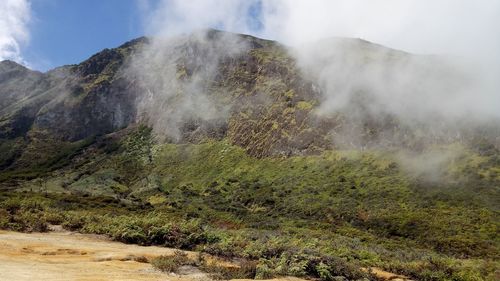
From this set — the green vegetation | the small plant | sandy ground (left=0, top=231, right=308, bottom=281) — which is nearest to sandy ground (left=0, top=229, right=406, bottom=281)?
sandy ground (left=0, top=231, right=308, bottom=281)

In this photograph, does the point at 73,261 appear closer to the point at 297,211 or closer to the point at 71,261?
the point at 71,261

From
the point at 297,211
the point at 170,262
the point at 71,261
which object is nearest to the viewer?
the point at 170,262

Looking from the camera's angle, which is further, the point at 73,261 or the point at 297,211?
the point at 297,211

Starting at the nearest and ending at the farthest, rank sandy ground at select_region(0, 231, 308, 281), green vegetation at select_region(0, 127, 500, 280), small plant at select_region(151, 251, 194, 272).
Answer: sandy ground at select_region(0, 231, 308, 281) → small plant at select_region(151, 251, 194, 272) → green vegetation at select_region(0, 127, 500, 280)

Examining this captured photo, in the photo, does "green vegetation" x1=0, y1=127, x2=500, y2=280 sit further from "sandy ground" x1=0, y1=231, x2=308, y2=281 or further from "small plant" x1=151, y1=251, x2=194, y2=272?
"sandy ground" x1=0, y1=231, x2=308, y2=281

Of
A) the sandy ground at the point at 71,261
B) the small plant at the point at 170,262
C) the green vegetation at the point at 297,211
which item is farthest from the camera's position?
the green vegetation at the point at 297,211

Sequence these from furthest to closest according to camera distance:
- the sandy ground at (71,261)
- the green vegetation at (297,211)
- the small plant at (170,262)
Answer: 1. the green vegetation at (297,211)
2. the small plant at (170,262)
3. the sandy ground at (71,261)

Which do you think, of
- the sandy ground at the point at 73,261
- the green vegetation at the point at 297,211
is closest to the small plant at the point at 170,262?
the green vegetation at the point at 297,211

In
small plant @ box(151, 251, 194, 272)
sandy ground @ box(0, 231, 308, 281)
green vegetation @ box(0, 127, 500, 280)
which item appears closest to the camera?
sandy ground @ box(0, 231, 308, 281)

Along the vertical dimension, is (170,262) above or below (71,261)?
above

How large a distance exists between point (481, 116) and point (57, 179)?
180151mm

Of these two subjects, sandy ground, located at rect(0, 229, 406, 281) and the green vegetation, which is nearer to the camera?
sandy ground, located at rect(0, 229, 406, 281)

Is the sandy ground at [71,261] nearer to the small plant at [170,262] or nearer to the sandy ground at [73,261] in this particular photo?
the sandy ground at [73,261]

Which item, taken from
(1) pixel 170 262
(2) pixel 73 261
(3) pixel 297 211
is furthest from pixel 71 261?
(3) pixel 297 211
